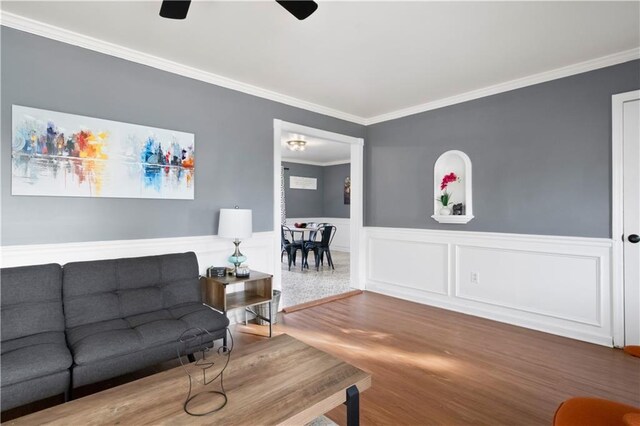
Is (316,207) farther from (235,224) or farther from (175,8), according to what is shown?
(175,8)

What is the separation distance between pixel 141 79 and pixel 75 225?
1.40 meters

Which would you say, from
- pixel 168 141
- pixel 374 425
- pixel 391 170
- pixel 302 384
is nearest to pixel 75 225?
pixel 168 141

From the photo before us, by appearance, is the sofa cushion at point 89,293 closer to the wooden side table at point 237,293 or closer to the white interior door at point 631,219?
the wooden side table at point 237,293

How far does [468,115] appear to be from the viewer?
3.95 meters

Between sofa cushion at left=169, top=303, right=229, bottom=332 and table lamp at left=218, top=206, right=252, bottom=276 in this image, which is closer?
sofa cushion at left=169, top=303, right=229, bottom=332

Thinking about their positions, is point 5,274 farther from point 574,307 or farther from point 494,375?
point 574,307

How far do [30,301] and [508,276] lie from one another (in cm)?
424

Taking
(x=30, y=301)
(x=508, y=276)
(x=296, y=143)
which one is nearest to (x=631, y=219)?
(x=508, y=276)

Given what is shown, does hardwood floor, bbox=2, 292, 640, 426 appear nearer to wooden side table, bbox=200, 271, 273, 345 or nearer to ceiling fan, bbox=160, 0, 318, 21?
wooden side table, bbox=200, 271, 273, 345

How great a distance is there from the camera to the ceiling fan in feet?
5.73

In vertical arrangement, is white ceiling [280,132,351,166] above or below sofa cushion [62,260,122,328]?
above

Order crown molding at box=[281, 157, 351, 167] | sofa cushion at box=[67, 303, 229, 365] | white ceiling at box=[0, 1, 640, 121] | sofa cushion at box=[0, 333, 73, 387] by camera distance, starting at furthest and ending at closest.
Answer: crown molding at box=[281, 157, 351, 167] < white ceiling at box=[0, 1, 640, 121] < sofa cushion at box=[67, 303, 229, 365] < sofa cushion at box=[0, 333, 73, 387]

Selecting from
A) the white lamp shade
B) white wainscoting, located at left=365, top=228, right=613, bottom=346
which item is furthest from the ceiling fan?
white wainscoting, located at left=365, top=228, right=613, bottom=346

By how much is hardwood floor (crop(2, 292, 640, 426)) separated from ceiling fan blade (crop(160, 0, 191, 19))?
244cm
